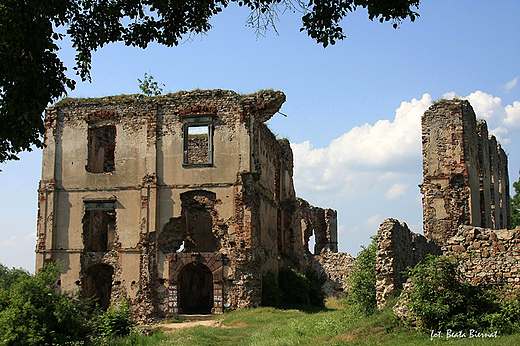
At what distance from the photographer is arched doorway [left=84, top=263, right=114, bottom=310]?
2030 centimetres

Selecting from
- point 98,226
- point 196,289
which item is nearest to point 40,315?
point 98,226

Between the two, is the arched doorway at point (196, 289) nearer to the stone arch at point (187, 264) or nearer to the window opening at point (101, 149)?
the stone arch at point (187, 264)

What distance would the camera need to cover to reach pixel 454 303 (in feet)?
32.0

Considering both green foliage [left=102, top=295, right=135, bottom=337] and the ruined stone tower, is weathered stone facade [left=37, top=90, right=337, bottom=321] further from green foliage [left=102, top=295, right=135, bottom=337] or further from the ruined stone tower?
the ruined stone tower

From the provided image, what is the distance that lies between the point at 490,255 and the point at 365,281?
10.1 feet

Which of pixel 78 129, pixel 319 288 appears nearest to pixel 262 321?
pixel 319 288

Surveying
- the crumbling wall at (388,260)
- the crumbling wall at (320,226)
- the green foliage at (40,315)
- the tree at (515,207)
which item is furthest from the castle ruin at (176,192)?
the tree at (515,207)

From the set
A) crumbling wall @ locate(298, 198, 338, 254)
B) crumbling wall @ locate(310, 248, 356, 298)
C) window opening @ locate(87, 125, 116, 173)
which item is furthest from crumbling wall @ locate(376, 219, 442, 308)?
crumbling wall @ locate(298, 198, 338, 254)

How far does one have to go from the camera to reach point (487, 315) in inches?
376

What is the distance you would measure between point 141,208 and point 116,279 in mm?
2648

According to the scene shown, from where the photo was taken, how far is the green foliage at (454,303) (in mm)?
9484

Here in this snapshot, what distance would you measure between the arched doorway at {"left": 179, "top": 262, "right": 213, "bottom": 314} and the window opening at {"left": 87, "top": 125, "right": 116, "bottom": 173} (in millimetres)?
5446

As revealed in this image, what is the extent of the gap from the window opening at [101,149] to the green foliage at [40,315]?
30.2 ft

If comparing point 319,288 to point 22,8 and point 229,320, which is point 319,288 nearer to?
point 229,320
